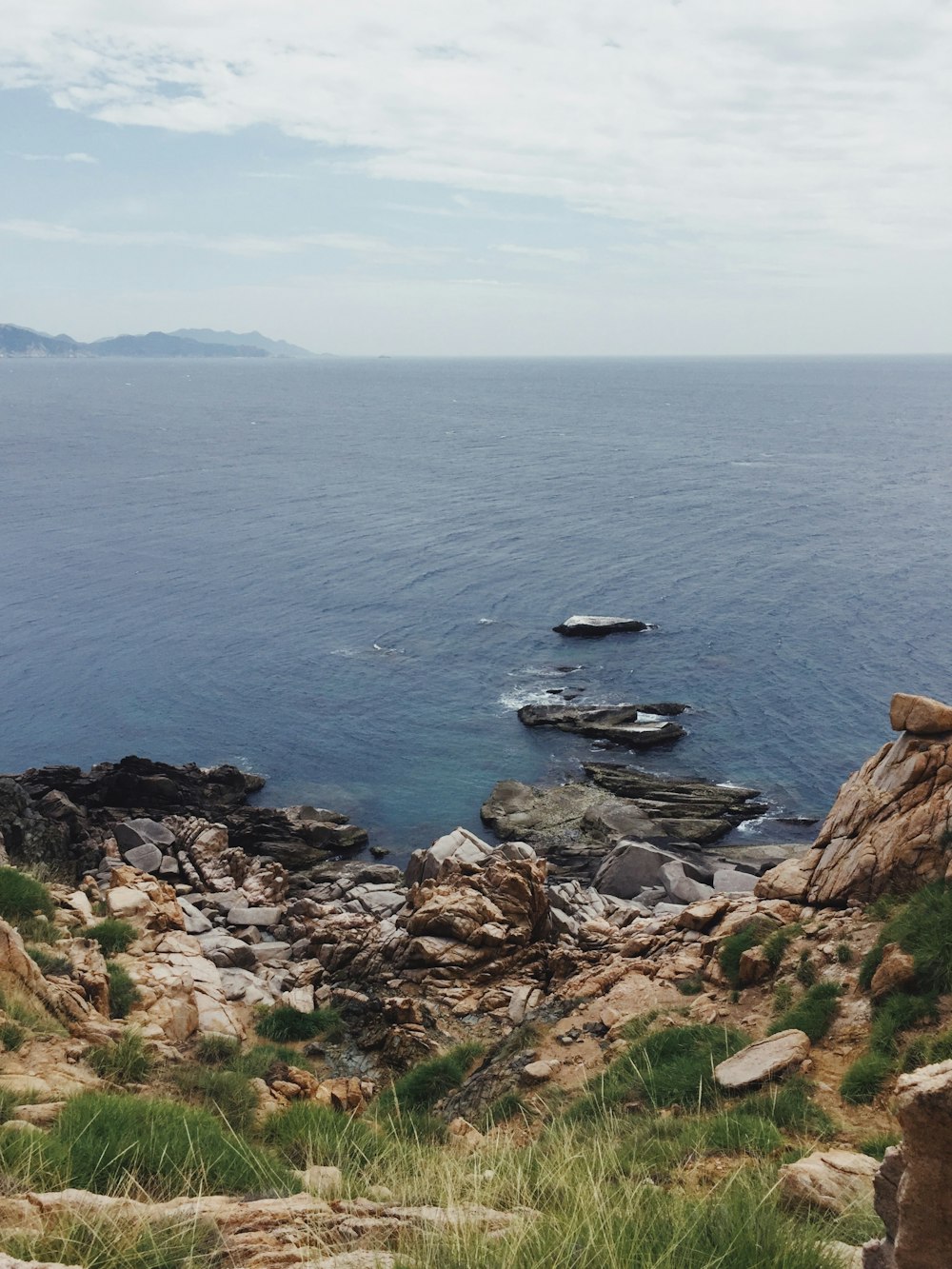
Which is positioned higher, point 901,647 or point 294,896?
point 901,647

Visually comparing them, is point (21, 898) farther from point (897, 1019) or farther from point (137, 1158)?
point (897, 1019)

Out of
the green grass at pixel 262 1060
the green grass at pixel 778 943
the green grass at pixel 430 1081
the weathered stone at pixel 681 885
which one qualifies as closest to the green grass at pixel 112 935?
the green grass at pixel 262 1060

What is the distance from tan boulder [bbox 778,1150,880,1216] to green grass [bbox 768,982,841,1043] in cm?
604

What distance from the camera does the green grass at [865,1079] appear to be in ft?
44.4

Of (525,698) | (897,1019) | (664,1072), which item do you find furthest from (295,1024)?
(525,698)

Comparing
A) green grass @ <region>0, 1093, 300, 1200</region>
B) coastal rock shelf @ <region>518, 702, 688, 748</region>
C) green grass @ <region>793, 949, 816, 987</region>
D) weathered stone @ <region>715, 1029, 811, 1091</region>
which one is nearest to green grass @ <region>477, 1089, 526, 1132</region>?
weathered stone @ <region>715, 1029, 811, 1091</region>

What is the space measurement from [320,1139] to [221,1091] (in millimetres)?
4425

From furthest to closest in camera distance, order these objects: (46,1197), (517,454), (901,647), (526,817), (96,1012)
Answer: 1. (517,454)
2. (901,647)
3. (526,817)
4. (96,1012)
5. (46,1197)

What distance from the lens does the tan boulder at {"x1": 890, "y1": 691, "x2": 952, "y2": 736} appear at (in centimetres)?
2033

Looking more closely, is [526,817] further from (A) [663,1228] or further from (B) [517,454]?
(B) [517,454]

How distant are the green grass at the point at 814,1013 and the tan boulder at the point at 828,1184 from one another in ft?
19.8

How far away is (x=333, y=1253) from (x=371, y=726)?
48.4m

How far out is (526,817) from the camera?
46.0 meters

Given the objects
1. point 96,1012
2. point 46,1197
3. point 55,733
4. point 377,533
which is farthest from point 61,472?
point 46,1197
